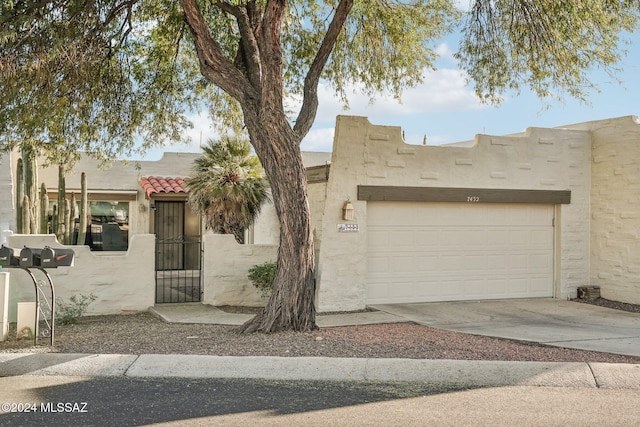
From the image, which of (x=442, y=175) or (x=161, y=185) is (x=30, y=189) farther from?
(x=442, y=175)

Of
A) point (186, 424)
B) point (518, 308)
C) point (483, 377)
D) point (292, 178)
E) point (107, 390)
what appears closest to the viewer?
point (186, 424)

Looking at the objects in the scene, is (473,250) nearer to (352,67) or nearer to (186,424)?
(352,67)

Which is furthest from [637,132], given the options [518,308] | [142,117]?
[142,117]

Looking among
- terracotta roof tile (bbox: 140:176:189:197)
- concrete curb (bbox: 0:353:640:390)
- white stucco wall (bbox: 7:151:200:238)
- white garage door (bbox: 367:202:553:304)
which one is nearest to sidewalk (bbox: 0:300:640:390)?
concrete curb (bbox: 0:353:640:390)

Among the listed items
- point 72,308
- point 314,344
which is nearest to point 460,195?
point 314,344

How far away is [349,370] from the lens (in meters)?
7.74

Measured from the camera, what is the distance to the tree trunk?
988cm

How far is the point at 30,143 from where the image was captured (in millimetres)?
12406

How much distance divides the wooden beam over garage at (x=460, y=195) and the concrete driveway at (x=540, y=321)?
213cm

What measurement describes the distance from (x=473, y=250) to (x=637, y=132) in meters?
4.13

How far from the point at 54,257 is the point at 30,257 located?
0.95 ft

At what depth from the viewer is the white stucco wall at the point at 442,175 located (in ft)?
43.0

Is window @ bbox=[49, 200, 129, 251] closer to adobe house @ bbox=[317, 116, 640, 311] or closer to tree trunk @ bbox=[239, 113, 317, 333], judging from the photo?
adobe house @ bbox=[317, 116, 640, 311]

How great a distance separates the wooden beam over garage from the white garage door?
23 cm
